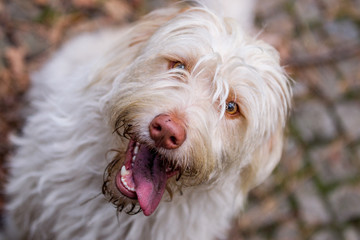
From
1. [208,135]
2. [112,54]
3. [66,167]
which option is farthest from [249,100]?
[66,167]

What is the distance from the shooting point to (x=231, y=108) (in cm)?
A: 242

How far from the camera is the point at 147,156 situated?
7.61 feet

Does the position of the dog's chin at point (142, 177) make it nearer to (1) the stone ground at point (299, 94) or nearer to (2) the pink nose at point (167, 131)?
(2) the pink nose at point (167, 131)

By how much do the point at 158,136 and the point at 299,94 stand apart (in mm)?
3198

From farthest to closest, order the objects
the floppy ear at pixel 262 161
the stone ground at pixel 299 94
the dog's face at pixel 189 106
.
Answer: the stone ground at pixel 299 94 → the floppy ear at pixel 262 161 → the dog's face at pixel 189 106

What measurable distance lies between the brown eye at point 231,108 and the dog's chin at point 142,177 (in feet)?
1.44

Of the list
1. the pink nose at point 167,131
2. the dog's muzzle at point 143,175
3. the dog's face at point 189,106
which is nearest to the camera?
the pink nose at point 167,131

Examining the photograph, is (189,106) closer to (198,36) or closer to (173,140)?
(173,140)

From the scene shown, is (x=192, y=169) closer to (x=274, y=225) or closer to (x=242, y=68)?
(x=242, y=68)

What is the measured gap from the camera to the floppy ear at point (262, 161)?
271 cm

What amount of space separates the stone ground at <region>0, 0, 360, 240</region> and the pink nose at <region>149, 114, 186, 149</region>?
2239mm

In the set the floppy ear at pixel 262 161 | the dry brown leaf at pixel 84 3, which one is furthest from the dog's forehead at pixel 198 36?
the dry brown leaf at pixel 84 3

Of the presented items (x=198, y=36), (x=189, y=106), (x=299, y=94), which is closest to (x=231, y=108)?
(x=189, y=106)

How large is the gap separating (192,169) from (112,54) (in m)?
0.97
